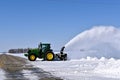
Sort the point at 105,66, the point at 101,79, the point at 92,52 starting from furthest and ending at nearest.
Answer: the point at 92,52
the point at 105,66
the point at 101,79

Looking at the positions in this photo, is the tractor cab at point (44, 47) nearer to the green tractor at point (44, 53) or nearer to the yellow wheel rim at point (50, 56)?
the green tractor at point (44, 53)

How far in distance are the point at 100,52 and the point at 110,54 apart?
8.96 feet

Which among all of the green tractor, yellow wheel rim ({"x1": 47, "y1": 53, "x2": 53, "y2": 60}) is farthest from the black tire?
yellow wheel rim ({"x1": 47, "y1": 53, "x2": 53, "y2": 60})

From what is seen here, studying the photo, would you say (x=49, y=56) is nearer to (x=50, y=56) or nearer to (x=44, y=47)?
(x=50, y=56)

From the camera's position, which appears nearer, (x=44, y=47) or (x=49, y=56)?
(x=49, y=56)

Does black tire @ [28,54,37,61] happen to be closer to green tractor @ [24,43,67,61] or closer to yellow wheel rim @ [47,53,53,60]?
green tractor @ [24,43,67,61]

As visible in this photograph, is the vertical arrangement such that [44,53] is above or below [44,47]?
below

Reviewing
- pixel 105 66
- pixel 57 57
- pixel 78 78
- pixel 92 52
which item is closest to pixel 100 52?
pixel 92 52

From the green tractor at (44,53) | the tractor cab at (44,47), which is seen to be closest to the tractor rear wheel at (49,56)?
the green tractor at (44,53)

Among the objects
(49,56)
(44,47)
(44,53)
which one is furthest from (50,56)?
(44,47)

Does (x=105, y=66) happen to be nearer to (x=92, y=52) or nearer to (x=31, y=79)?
(x=31, y=79)

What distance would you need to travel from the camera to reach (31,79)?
17469 millimetres

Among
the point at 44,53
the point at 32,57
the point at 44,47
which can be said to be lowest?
the point at 32,57

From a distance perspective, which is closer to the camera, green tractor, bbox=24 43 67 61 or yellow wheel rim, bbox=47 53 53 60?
yellow wheel rim, bbox=47 53 53 60
